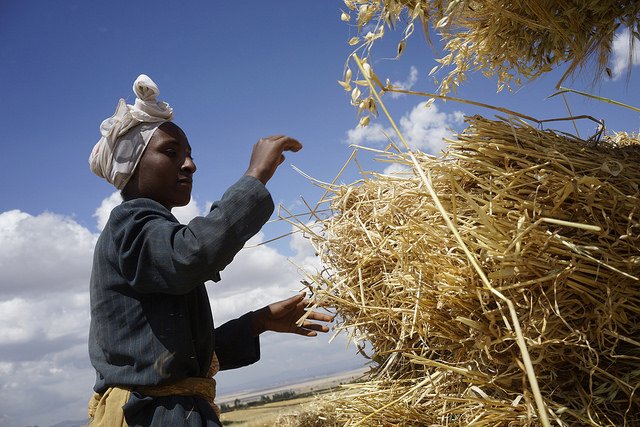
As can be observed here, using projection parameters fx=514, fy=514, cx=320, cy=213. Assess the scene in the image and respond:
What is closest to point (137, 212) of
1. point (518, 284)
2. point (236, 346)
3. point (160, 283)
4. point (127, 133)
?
point (160, 283)

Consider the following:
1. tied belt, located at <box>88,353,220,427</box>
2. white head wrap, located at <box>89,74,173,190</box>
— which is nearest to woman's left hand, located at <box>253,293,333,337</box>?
tied belt, located at <box>88,353,220,427</box>

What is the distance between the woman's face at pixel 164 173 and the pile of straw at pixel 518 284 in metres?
0.60

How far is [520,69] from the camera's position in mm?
1505

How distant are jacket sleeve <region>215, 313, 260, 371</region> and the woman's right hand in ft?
1.92

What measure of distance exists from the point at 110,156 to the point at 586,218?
3.97ft

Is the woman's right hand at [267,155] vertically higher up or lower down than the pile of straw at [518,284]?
higher up

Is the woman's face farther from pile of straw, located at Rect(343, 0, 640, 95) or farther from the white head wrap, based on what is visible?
pile of straw, located at Rect(343, 0, 640, 95)

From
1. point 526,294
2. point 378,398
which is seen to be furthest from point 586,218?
point 378,398

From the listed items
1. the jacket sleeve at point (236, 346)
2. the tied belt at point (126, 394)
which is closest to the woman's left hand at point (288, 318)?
Answer: the jacket sleeve at point (236, 346)

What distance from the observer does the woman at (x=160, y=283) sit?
1.15 metres

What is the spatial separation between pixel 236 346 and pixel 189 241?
58cm

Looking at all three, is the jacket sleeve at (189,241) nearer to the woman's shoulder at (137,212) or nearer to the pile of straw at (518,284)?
the woman's shoulder at (137,212)

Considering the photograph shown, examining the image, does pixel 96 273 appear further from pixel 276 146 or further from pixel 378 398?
pixel 378 398

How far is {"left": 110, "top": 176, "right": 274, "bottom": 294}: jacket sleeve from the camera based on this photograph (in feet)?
3.68
